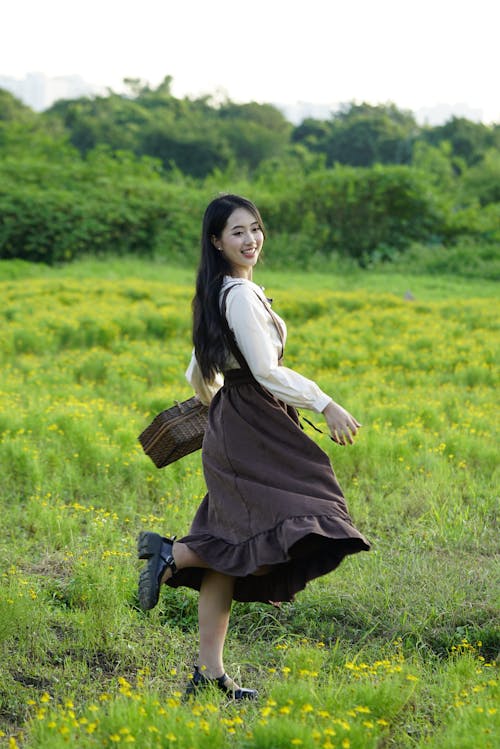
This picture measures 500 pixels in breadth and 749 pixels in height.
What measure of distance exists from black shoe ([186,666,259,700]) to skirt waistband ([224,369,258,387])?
Result: 967mm

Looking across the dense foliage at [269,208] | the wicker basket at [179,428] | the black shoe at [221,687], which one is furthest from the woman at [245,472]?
the dense foliage at [269,208]

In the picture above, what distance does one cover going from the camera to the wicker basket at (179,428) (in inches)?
141

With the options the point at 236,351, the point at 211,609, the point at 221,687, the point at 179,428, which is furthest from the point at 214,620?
the point at 236,351

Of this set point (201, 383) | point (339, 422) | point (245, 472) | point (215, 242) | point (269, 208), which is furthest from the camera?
point (269, 208)

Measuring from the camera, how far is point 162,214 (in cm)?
1973

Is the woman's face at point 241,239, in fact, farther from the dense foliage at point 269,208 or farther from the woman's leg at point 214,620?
the dense foliage at point 269,208

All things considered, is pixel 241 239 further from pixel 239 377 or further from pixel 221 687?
pixel 221 687

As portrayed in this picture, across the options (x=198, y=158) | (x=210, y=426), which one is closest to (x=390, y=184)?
(x=210, y=426)

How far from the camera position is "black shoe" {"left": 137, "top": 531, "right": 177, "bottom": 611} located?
320 centimetres

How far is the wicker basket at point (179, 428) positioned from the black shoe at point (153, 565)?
46 centimetres

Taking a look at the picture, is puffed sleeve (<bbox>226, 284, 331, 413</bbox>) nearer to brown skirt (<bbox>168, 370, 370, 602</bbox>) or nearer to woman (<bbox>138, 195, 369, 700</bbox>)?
woman (<bbox>138, 195, 369, 700</bbox>)

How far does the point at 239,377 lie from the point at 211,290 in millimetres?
313

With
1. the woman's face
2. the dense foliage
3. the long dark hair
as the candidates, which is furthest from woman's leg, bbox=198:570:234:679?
the dense foliage

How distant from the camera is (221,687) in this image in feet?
10.4
